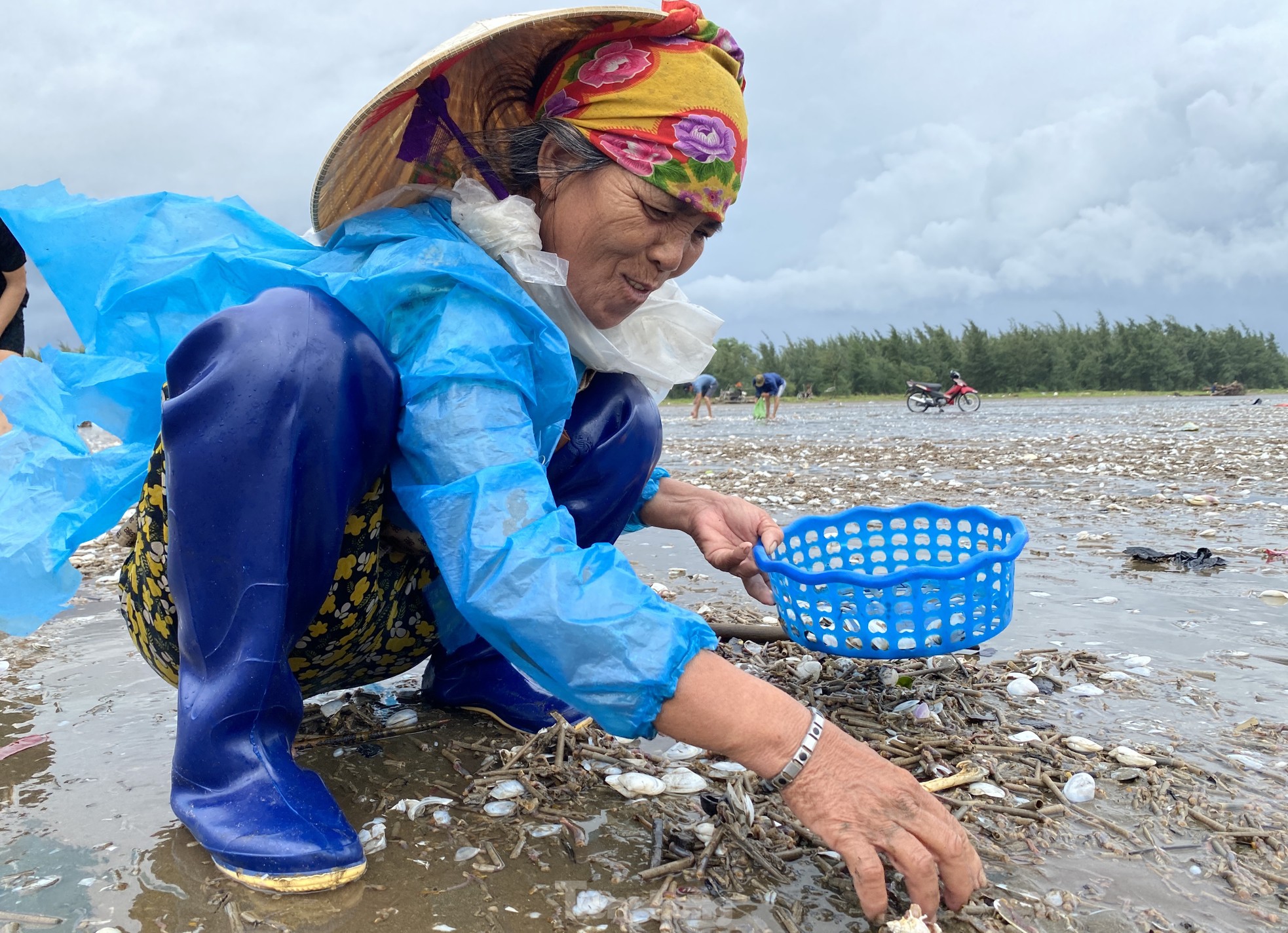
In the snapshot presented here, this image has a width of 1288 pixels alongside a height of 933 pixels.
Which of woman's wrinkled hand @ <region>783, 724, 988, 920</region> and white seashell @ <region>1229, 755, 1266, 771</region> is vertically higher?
woman's wrinkled hand @ <region>783, 724, 988, 920</region>

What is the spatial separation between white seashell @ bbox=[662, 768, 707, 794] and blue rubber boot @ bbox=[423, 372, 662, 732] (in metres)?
0.37

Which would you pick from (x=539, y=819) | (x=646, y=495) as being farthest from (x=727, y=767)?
(x=646, y=495)

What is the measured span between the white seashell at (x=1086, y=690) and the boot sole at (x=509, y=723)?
137 cm

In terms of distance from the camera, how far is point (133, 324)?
1.87 m

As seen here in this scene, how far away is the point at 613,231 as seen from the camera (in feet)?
6.05

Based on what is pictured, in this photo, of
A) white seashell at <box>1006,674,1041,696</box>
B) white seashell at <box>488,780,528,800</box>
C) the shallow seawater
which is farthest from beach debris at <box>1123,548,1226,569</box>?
white seashell at <box>488,780,528,800</box>

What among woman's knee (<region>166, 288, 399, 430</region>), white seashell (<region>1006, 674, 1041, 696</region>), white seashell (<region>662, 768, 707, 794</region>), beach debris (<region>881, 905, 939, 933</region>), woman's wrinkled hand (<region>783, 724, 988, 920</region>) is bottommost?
white seashell (<region>662, 768, 707, 794</region>)

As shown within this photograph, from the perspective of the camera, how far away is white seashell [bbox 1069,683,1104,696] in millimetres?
2469

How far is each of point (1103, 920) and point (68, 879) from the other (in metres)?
1.79

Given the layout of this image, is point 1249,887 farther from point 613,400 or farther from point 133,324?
point 133,324

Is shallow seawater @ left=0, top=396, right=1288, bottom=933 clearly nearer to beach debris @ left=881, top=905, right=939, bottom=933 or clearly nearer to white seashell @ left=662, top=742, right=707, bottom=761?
beach debris @ left=881, top=905, right=939, bottom=933

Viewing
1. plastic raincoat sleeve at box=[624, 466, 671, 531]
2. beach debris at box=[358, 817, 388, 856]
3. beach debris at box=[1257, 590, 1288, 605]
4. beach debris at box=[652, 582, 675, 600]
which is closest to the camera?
beach debris at box=[358, 817, 388, 856]

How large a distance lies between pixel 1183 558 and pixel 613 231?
340 centimetres

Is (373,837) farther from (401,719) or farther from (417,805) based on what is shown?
(401,719)
